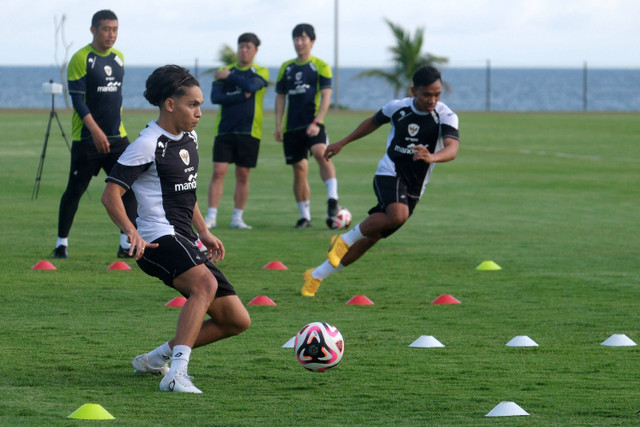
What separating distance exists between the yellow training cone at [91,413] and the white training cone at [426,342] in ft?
8.15

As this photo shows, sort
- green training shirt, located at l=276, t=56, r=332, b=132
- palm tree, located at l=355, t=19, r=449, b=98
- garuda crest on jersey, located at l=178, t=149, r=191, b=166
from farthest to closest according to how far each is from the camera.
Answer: palm tree, located at l=355, t=19, r=449, b=98, green training shirt, located at l=276, t=56, r=332, b=132, garuda crest on jersey, located at l=178, t=149, r=191, b=166

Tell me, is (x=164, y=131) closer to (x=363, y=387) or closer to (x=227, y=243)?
(x=363, y=387)

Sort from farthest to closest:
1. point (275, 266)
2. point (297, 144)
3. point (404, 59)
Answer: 1. point (404, 59)
2. point (297, 144)
3. point (275, 266)

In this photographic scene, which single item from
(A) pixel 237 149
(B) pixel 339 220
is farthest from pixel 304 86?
(B) pixel 339 220

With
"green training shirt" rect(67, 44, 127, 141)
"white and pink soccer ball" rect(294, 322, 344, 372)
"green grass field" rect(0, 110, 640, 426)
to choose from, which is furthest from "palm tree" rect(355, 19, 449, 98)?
"white and pink soccer ball" rect(294, 322, 344, 372)

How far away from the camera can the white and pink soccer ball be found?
256 inches

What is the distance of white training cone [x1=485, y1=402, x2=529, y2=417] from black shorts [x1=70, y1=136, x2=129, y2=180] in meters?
6.33

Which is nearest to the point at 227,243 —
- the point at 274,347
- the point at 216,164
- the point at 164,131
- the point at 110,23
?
the point at 216,164

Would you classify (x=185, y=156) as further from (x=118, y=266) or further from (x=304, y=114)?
(x=304, y=114)

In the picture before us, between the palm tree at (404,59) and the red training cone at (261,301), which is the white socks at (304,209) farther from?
the palm tree at (404,59)

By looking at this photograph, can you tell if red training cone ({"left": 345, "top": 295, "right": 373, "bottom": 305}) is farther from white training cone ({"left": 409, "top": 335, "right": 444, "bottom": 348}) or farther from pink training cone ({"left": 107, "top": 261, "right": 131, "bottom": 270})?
pink training cone ({"left": 107, "top": 261, "right": 131, "bottom": 270})

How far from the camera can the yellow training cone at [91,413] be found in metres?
5.44

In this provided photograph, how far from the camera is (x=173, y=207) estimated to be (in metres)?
6.36

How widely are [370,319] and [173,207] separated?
2513mm
